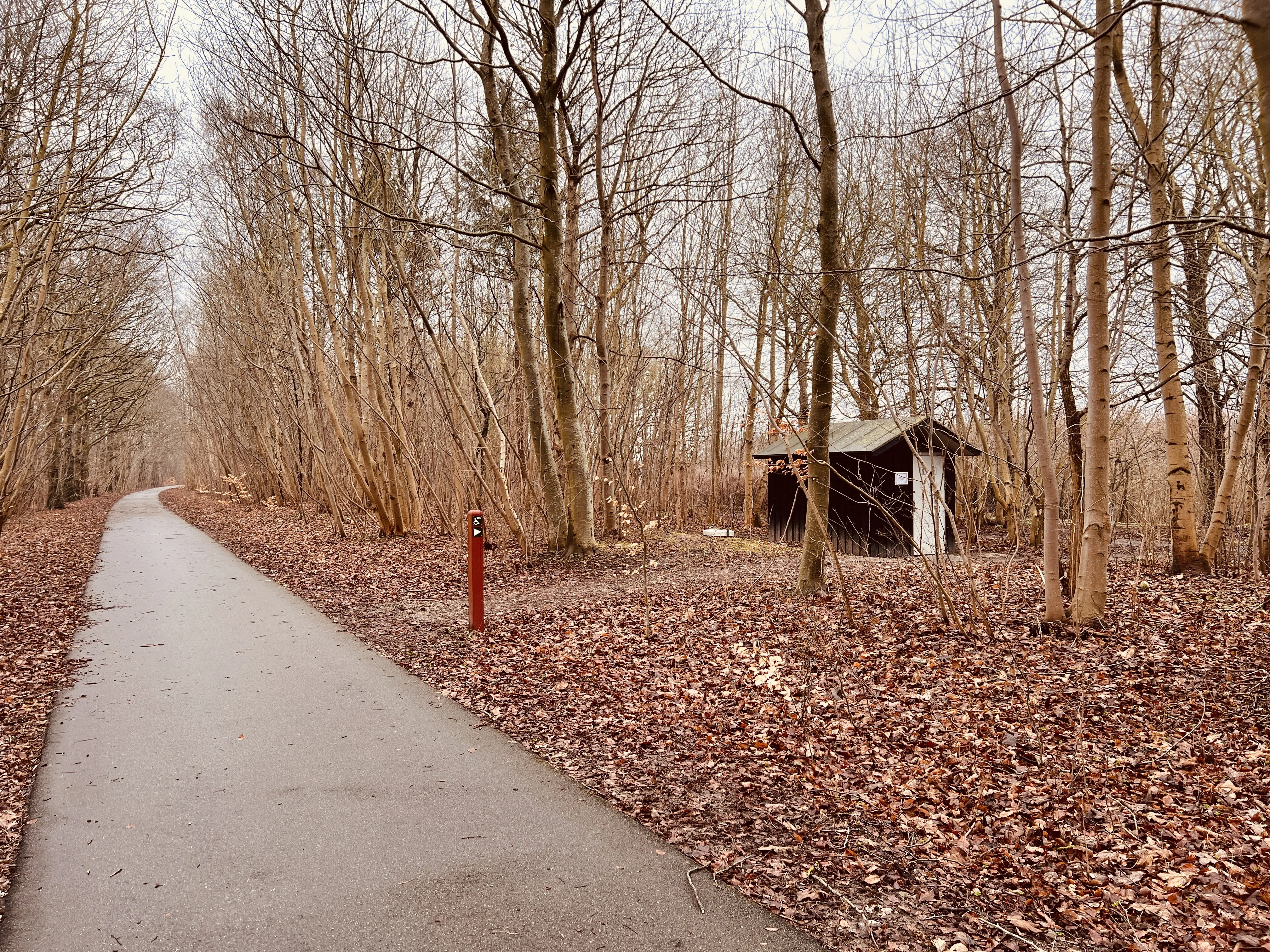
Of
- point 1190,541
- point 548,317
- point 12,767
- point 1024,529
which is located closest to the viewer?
point 12,767

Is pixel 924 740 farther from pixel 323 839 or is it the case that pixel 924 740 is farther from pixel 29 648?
pixel 29 648

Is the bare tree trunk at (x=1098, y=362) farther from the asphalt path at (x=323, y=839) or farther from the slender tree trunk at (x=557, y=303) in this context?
the slender tree trunk at (x=557, y=303)

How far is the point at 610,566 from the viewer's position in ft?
38.6

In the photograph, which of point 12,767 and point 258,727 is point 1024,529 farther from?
point 12,767

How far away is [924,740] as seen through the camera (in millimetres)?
4504

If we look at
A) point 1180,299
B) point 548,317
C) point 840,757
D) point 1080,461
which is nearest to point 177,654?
point 840,757

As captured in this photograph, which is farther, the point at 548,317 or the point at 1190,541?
the point at 548,317

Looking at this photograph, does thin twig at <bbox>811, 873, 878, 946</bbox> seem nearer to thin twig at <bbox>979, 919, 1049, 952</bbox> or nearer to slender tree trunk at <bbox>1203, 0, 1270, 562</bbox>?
thin twig at <bbox>979, 919, 1049, 952</bbox>

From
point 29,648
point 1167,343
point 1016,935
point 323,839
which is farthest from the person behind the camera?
point 1167,343

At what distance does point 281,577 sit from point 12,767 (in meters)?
7.51

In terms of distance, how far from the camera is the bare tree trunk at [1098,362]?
5906mm

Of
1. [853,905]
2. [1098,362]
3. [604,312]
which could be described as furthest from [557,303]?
[853,905]

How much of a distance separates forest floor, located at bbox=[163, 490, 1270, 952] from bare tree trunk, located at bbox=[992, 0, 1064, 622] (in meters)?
0.47

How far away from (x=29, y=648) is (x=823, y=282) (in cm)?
829
